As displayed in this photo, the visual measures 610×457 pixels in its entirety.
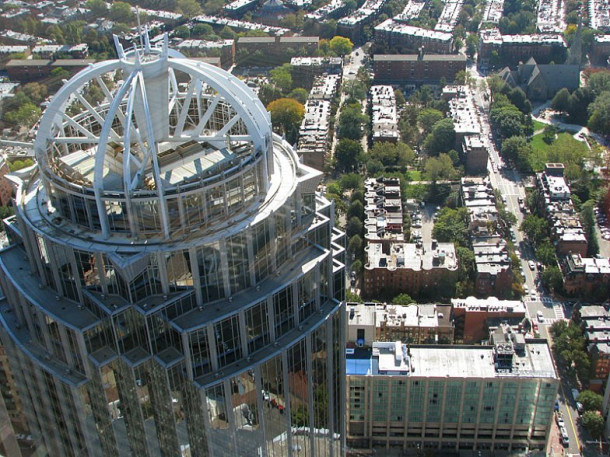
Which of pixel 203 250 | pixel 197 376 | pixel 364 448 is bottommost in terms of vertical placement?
pixel 364 448

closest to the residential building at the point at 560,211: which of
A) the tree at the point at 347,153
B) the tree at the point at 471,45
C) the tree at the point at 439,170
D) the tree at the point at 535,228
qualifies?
the tree at the point at 535,228

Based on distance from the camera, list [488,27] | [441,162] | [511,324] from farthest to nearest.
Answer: [488,27], [441,162], [511,324]

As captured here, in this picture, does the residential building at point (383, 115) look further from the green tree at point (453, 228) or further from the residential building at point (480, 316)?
the residential building at point (480, 316)

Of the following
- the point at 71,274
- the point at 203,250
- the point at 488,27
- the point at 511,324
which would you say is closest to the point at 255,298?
the point at 203,250

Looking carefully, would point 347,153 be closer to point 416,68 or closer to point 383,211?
point 383,211

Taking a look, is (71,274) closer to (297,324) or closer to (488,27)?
(297,324)

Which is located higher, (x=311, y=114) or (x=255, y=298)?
(x=255, y=298)

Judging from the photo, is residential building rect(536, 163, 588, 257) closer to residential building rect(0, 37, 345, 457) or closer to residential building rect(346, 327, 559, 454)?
residential building rect(346, 327, 559, 454)
